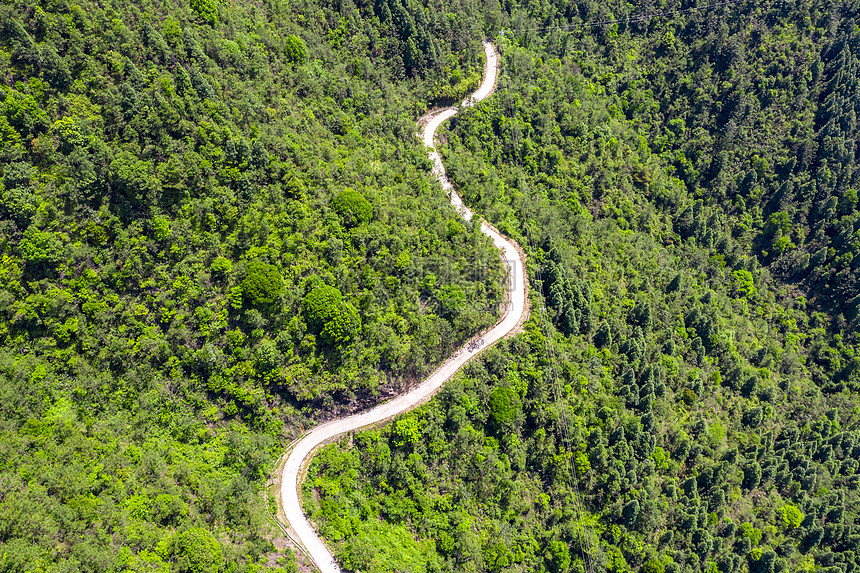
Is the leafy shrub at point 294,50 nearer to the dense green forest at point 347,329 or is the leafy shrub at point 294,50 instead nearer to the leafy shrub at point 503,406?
the dense green forest at point 347,329

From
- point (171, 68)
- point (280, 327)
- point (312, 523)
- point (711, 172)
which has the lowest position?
point (312, 523)

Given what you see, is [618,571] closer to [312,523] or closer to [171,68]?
[312,523]

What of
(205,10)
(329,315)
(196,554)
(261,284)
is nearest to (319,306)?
(329,315)

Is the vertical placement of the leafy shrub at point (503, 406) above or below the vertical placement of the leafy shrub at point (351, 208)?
below

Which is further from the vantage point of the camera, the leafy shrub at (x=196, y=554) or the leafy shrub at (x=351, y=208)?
the leafy shrub at (x=351, y=208)

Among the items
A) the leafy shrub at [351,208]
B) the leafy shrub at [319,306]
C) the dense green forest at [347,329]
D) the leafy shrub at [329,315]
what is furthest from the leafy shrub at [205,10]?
the leafy shrub at [319,306]

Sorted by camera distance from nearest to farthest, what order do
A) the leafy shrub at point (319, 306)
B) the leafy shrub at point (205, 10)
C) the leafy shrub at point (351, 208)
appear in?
the leafy shrub at point (319, 306), the leafy shrub at point (351, 208), the leafy shrub at point (205, 10)

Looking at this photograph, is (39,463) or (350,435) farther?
(350,435)

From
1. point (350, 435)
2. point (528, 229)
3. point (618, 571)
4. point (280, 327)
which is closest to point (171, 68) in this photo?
point (280, 327)
